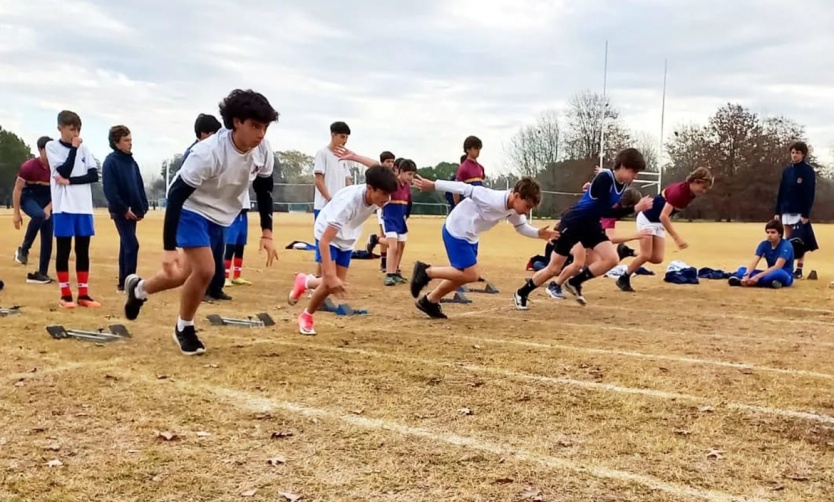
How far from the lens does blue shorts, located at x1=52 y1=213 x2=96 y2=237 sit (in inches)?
326

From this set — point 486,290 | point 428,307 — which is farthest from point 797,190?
point 428,307

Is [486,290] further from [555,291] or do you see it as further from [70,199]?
[70,199]

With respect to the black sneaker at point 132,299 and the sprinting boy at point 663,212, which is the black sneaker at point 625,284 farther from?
the black sneaker at point 132,299

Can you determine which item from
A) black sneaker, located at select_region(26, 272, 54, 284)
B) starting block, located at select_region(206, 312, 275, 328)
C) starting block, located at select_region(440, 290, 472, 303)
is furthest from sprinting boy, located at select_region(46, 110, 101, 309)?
starting block, located at select_region(440, 290, 472, 303)

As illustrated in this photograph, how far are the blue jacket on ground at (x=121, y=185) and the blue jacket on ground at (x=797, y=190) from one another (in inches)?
434

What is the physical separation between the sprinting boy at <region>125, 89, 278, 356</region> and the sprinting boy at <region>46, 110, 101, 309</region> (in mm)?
2530

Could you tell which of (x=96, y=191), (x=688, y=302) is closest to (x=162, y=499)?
(x=688, y=302)

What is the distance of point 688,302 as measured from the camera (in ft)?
33.4

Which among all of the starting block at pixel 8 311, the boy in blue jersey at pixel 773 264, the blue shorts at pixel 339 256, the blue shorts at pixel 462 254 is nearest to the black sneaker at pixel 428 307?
the blue shorts at pixel 462 254

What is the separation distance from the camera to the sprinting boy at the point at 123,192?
30.4 ft

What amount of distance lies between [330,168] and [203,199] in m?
4.95

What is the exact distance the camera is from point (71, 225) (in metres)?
8.31

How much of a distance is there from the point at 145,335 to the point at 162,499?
388 cm

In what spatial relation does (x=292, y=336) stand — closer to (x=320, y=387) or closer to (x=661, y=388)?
(x=320, y=387)
